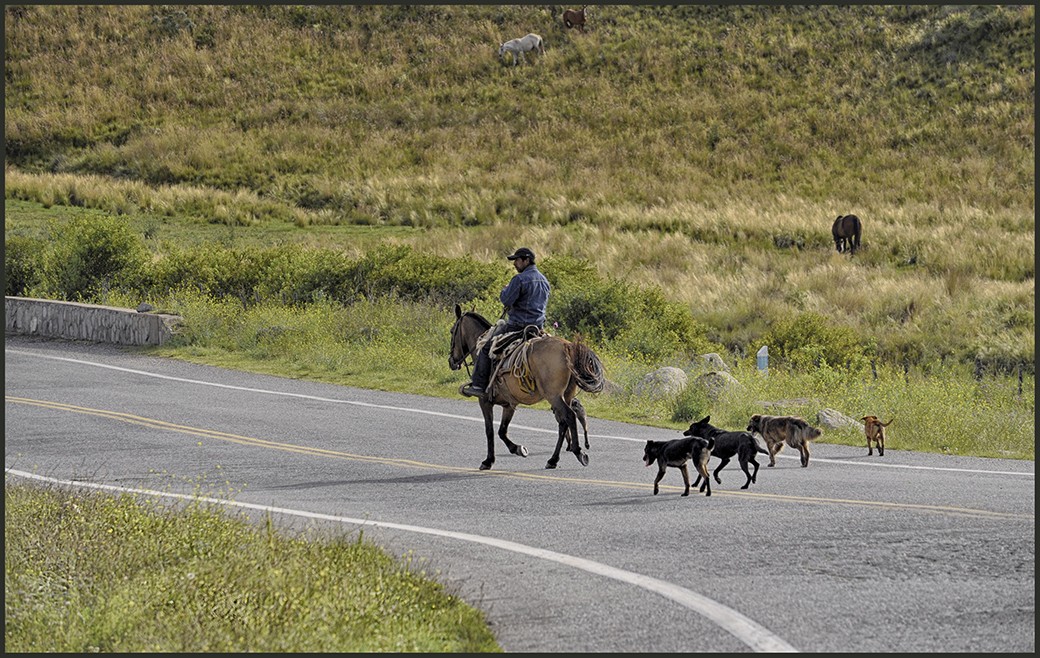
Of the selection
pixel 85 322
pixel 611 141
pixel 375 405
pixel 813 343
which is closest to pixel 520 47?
pixel 611 141

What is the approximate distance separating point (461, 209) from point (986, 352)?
1012 inches

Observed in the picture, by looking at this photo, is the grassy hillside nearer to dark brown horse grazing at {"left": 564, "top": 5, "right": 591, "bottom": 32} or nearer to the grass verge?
dark brown horse grazing at {"left": 564, "top": 5, "right": 591, "bottom": 32}

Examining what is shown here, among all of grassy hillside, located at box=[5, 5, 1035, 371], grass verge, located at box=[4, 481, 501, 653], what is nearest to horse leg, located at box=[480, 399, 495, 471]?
grass verge, located at box=[4, 481, 501, 653]

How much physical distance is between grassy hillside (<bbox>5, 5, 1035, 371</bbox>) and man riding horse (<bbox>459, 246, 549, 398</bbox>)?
12.7 meters

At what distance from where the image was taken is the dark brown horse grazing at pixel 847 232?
39.8 meters

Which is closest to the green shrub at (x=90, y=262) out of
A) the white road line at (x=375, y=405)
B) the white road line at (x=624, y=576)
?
the white road line at (x=375, y=405)

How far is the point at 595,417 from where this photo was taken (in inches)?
739

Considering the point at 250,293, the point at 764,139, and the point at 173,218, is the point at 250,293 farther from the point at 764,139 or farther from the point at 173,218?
the point at 764,139

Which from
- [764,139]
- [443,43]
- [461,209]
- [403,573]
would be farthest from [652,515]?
[443,43]

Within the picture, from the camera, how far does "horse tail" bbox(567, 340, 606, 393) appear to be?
13.5m

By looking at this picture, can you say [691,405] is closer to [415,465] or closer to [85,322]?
[415,465]

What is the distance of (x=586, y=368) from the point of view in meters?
13.6

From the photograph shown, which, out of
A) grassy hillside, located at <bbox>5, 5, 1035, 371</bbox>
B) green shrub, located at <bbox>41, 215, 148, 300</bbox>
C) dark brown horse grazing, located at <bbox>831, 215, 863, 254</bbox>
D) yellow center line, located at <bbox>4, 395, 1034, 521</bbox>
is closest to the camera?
yellow center line, located at <bbox>4, 395, 1034, 521</bbox>

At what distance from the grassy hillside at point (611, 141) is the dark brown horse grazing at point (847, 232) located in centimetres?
94
